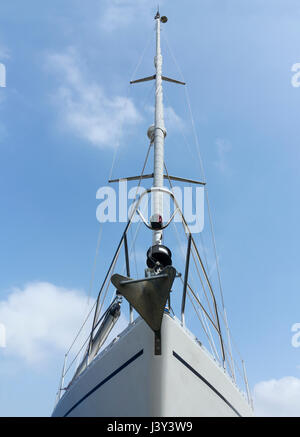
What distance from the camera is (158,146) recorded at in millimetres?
9422

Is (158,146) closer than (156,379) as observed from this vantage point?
No

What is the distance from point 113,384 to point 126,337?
2.58ft

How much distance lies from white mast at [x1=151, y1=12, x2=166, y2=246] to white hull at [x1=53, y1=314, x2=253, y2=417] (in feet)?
7.90

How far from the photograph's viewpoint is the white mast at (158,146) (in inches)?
306

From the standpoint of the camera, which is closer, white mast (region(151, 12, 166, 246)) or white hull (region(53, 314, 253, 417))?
white hull (region(53, 314, 253, 417))

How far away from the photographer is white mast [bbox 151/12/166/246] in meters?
7.77

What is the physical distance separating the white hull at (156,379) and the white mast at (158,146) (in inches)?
94.8

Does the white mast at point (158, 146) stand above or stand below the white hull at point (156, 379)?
above

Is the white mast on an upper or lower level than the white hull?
upper

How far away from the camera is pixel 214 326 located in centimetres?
799

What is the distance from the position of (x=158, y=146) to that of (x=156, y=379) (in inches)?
241

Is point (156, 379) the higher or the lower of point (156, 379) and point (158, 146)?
the lower

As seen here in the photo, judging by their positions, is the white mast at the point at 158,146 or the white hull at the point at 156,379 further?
the white mast at the point at 158,146

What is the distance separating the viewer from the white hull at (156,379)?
525 cm
